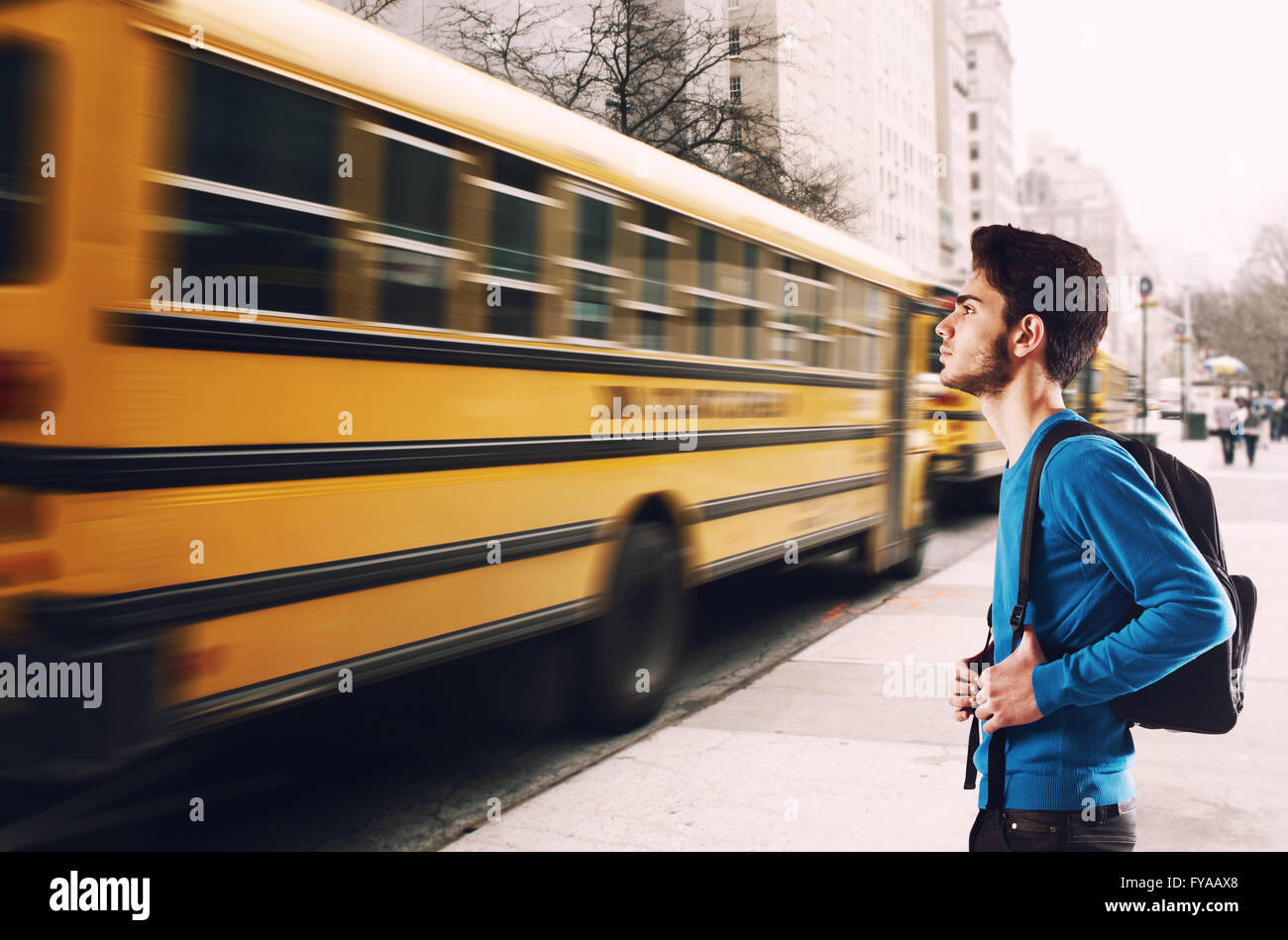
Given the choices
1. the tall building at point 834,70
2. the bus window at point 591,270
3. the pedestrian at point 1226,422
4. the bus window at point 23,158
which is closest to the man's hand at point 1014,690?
the bus window at point 23,158

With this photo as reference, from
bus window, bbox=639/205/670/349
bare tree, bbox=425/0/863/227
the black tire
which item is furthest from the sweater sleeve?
bare tree, bbox=425/0/863/227

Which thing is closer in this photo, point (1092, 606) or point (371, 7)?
point (1092, 606)

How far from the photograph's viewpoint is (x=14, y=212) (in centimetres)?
319

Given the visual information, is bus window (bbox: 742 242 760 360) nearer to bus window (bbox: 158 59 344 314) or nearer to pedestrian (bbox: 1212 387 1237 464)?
bus window (bbox: 158 59 344 314)

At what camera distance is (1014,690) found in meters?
1.77

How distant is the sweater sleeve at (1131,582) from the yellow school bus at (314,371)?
2386mm

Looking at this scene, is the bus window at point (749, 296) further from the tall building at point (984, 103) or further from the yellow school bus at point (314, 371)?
Answer: the tall building at point (984, 103)

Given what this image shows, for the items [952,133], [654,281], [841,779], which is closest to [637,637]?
[841,779]

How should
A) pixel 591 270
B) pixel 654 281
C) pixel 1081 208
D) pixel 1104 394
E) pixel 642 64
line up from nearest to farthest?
pixel 591 270 → pixel 654 281 → pixel 642 64 → pixel 1104 394 → pixel 1081 208

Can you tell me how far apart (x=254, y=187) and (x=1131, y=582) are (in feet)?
9.05

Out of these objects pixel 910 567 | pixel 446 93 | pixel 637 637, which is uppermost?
pixel 446 93

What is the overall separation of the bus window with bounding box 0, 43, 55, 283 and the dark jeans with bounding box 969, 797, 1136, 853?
267 centimetres

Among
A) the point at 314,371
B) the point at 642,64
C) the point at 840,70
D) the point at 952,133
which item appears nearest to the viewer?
the point at 314,371

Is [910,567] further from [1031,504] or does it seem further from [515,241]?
[1031,504]
